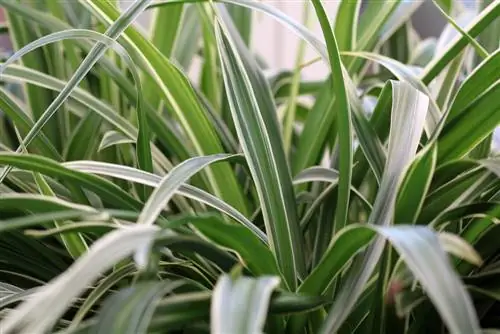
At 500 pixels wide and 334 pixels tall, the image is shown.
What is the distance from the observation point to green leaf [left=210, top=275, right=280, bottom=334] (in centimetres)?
28

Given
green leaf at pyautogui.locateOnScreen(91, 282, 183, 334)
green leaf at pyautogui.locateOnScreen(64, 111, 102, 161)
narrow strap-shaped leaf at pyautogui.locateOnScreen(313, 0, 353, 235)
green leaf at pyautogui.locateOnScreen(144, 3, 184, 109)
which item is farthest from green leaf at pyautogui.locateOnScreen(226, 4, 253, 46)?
green leaf at pyautogui.locateOnScreen(91, 282, 183, 334)

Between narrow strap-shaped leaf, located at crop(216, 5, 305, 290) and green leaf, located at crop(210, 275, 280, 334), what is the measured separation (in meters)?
0.10

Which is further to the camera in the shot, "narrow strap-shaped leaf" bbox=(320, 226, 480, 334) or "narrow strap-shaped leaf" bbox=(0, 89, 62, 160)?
"narrow strap-shaped leaf" bbox=(0, 89, 62, 160)

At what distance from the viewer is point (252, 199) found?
58 centimetres

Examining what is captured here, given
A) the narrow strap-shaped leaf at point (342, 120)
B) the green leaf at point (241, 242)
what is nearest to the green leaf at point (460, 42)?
the narrow strap-shaped leaf at point (342, 120)

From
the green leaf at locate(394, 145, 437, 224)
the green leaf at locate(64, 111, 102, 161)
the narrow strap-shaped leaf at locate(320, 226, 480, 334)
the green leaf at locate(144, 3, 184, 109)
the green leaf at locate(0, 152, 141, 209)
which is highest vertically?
the green leaf at locate(144, 3, 184, 109)

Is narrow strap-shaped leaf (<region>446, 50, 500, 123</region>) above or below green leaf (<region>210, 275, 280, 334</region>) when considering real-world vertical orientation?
above

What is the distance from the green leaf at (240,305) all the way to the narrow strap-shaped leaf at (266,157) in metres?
0.10

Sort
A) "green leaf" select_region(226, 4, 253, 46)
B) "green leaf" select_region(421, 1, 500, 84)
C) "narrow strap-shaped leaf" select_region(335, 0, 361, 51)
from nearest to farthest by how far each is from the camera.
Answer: "green leaf" select_region(421, 1, 500, 84), "narrow strap-shaped leaf" select_region(335, 0, 361, 51), "green leaf" select_region(226, 4, 253, 46)

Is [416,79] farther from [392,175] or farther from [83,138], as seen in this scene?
[83,138]

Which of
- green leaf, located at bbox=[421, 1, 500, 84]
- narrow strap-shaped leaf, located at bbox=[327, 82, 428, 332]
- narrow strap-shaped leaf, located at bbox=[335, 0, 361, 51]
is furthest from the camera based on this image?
narrow strap-shaped leaf, located at bbox=[335, 0, 361, 51]

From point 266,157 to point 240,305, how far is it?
0.54 feet

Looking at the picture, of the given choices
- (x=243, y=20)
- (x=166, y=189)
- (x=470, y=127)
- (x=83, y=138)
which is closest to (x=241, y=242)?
(x=166, y=189)

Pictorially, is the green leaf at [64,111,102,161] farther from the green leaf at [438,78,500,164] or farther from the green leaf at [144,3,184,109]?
the green leaf at [438,78,500,164]
